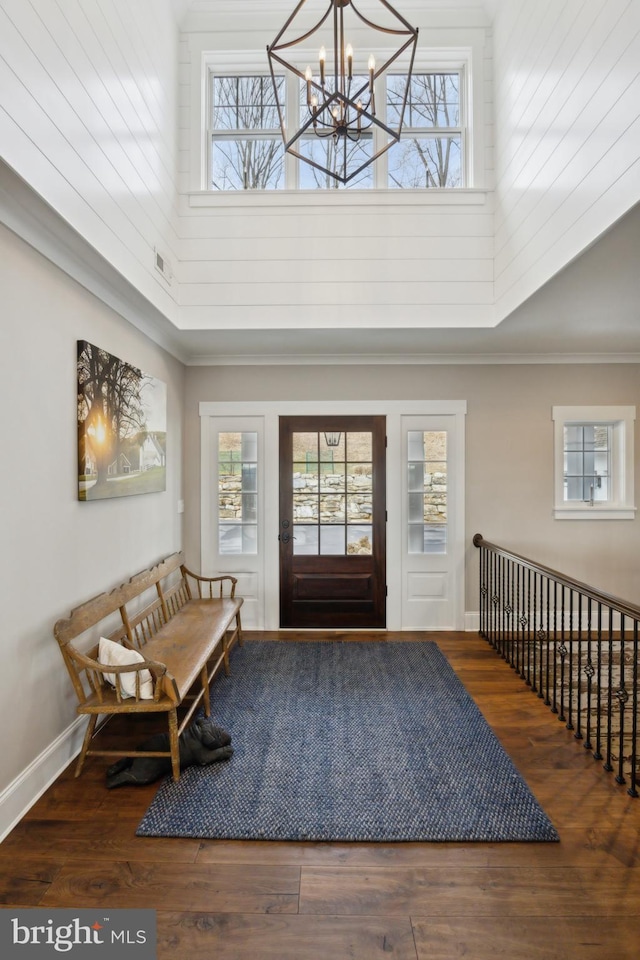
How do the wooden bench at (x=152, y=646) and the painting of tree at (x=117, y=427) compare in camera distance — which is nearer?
the wooden bench at (x=152, y=646)

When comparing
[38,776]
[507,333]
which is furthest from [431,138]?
[38,776]

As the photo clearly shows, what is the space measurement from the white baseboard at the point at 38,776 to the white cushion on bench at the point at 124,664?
35 centimetres

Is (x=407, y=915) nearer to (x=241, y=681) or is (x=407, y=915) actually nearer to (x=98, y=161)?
(x=241, y=681)

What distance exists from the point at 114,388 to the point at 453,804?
291 cm

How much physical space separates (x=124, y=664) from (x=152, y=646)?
0.55 metres

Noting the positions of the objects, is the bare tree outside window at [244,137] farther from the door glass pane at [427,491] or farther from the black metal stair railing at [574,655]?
the black metal stair railing at [574,655]

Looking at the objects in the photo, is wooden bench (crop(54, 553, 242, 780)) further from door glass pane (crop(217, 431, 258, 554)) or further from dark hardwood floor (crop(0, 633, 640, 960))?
door glass pane (crop(217, 431, 258, 554))

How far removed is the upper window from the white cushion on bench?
356cm

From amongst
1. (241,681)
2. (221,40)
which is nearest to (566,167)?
(221,40)

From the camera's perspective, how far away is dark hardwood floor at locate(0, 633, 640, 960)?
1.54m

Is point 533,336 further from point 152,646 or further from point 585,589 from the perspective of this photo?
point 152,646

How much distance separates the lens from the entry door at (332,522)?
455 cm

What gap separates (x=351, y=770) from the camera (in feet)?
7.91

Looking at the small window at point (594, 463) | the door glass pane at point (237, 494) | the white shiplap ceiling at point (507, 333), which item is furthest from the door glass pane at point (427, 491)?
the door glass pane at point (237, 494)
